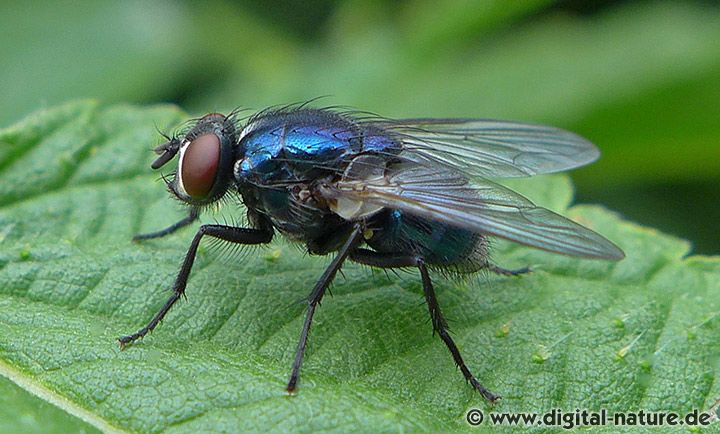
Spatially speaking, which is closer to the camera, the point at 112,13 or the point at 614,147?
the point at 614,147

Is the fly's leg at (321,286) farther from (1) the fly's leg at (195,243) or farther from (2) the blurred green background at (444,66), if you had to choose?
(2) the blurred green background at (444,66)

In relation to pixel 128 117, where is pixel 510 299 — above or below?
below

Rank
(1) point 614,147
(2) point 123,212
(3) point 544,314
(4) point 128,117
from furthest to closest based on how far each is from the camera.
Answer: (1) point 614,147, (4) point 128,117, (2) point 123,212, (3) point 544,314

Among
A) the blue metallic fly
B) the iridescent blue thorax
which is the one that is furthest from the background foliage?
the iridescent blue thorax

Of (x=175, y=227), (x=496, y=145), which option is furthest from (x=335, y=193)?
(x=496, y=145)

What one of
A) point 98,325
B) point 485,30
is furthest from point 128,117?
point 485,30

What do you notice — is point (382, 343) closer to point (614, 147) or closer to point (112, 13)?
point (614, 147)

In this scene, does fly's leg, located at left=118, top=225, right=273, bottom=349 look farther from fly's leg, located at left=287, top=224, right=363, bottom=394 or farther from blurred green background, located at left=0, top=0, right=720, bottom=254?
blurred green background, located at left=0, top=0, right=720, bottom=254

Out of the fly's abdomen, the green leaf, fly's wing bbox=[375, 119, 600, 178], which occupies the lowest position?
the green leaf
